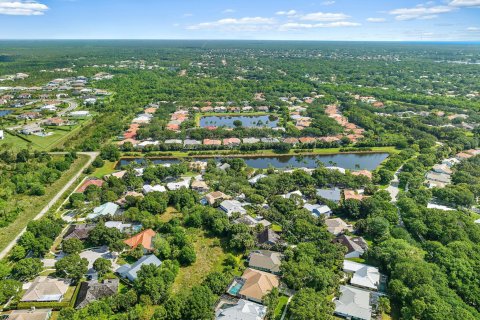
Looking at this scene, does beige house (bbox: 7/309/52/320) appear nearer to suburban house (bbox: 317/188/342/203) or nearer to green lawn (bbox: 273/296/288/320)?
green lawn (bbox: 273/296/288/320)

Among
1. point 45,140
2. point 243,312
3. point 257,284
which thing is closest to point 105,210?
point 257,284

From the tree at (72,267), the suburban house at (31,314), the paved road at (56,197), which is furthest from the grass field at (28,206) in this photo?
the suburban house at (31,314)

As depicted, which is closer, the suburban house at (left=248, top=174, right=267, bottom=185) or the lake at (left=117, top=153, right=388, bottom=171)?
the suburban house at (left=248, top=174, right=267, bottom=185)

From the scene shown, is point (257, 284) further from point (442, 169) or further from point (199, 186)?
point (442, 169)

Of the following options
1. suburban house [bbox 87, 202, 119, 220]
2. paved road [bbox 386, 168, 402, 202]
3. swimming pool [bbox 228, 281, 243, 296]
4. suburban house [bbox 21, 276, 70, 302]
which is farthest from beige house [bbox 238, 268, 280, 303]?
paved road [bbox 386, 168, 402, 202]

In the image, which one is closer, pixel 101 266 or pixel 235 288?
pixel 235 288

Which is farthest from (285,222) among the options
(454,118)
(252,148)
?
(454,118)
